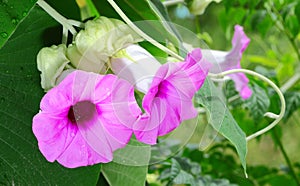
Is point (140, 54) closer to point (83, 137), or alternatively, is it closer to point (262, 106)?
point (83, 137)

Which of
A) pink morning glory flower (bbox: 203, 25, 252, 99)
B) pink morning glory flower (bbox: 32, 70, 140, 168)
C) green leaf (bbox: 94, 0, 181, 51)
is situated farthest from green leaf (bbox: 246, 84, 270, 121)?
pink morning glory flower (bbox: 32, 70, 140, 168)

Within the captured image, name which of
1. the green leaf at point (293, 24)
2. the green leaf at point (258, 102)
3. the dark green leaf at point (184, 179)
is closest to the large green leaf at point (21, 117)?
the dark green leaf at point (184, 179)

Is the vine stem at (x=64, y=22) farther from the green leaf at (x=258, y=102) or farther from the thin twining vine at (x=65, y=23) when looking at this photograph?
the green leaf at (x=258, y=102)

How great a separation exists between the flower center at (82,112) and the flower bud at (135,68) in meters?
0.03

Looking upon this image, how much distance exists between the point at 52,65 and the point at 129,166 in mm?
130

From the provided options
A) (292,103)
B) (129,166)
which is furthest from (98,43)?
(292,103)

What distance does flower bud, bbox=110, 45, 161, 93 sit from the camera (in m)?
0.40

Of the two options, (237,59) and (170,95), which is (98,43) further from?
(237,59)

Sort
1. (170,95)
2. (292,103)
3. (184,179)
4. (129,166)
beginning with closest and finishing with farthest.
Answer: (170,95), (129,166), (184,179), (292,103)

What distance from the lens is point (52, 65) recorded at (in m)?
0.40

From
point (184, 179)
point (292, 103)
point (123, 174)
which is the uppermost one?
point (123, 174)

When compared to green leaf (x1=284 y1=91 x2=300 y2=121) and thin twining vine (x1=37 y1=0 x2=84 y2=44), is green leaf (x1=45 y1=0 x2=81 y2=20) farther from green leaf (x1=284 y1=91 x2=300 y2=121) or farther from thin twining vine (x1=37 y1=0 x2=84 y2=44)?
green leaf (x1=284 y1=91 x2=300 y2=121)

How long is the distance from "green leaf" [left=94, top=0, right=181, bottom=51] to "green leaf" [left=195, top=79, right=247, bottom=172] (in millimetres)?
38

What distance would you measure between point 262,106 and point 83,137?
1.18 ft
